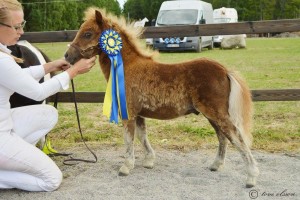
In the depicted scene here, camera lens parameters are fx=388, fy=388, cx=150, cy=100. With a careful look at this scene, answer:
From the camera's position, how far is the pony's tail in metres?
3.71

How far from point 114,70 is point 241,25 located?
1.94m

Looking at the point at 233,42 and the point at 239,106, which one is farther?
the point at 233,42

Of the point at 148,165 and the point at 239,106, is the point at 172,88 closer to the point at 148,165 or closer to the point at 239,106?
the point at 239,106

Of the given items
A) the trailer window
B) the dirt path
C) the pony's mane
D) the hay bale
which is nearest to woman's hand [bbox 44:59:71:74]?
the pony's mane

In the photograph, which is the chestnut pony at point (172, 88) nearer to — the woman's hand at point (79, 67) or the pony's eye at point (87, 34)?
the pony's eye at point (87, 34)

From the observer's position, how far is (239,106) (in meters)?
3.74

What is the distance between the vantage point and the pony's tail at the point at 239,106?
3.71 meters

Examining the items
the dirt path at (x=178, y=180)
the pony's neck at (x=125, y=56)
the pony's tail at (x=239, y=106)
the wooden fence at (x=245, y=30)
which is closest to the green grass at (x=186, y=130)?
the dirt path at (x=178, y=180)

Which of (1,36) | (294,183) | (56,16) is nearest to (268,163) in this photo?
(294,183)

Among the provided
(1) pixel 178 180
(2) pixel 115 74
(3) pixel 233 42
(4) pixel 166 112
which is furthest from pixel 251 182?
(3) pixel 233 42

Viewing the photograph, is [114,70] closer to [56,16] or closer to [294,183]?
[294,183]

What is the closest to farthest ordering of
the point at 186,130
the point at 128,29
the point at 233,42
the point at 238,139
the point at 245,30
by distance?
the point at 238,139 → the point at 128,29 → the point at 245,30 → the point at 186,130 → the point at 233,42

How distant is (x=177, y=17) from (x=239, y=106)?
18314mm

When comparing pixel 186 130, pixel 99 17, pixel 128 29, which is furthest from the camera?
pixel 186 130
